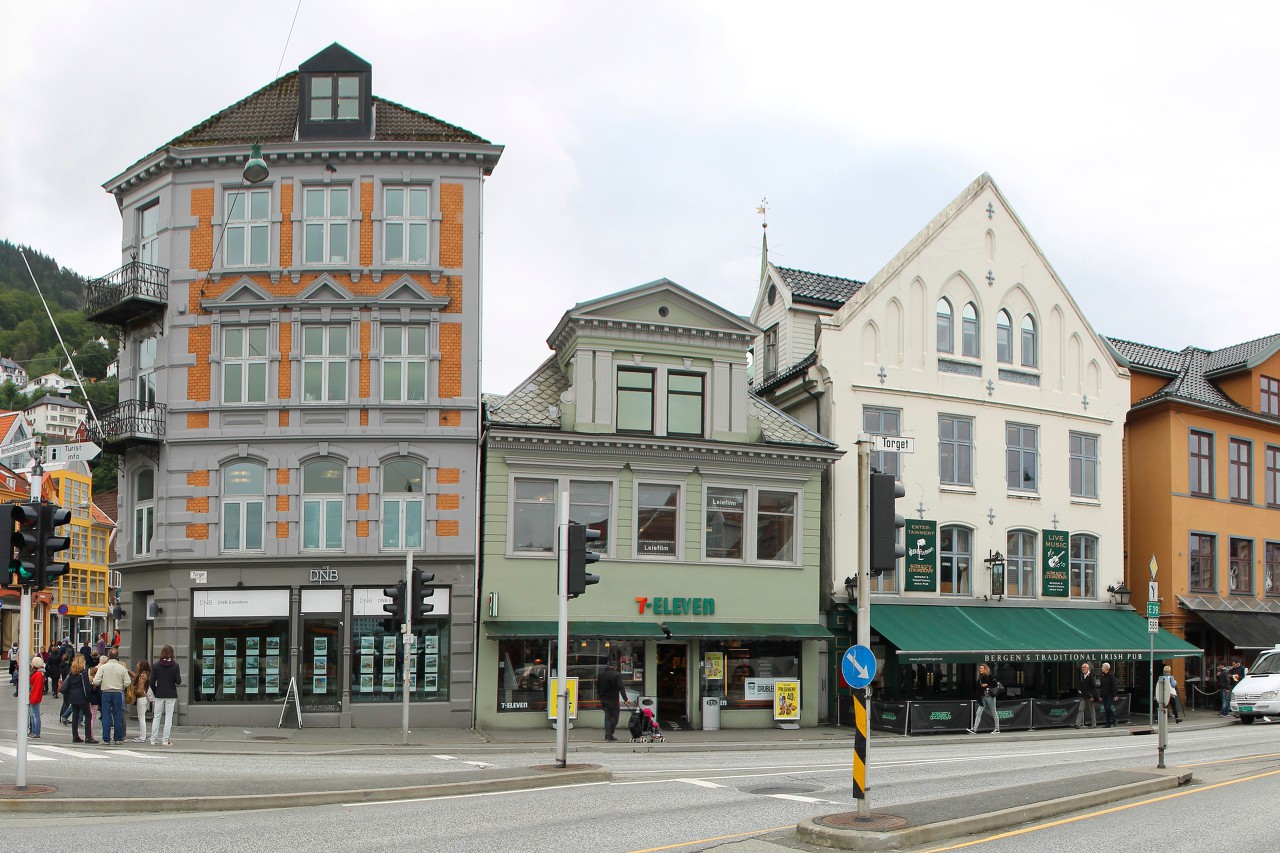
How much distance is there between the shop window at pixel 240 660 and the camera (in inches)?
1133

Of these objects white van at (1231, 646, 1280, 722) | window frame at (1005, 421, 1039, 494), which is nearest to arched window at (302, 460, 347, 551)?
window frame at (1005, 421, 1039, 494)

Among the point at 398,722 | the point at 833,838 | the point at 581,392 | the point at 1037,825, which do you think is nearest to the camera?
the point at 833,838

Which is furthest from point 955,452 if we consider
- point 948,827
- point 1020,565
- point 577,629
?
point 948,827

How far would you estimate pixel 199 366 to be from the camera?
29953mm

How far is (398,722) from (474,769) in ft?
35.2

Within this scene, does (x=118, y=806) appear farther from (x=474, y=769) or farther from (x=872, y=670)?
(x=872, y=670)

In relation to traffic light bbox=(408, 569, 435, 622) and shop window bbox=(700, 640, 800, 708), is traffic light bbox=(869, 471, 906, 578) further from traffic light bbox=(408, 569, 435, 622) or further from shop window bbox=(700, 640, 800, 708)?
shop window bbox=(700, 640, 800, 708)

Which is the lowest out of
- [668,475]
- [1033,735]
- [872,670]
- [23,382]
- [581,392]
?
[1033,735]

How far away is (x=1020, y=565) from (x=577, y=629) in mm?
14218

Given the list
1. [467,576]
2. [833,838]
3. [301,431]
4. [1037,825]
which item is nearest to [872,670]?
[833,838]

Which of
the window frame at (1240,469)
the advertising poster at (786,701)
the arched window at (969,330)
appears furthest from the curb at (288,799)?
the window frame at (1240,469)

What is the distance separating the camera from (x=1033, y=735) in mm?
30000

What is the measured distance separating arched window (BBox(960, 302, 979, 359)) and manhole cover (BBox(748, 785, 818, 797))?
2129cm

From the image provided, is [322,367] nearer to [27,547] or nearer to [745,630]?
[745,630]
